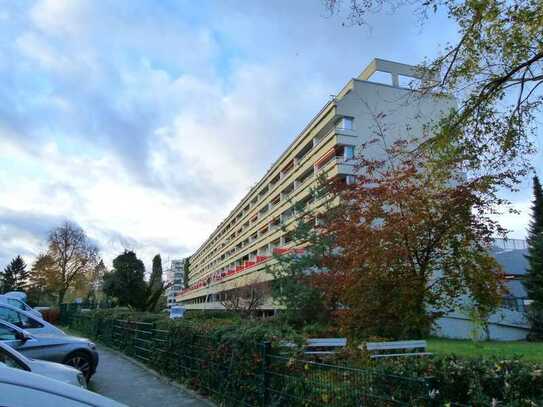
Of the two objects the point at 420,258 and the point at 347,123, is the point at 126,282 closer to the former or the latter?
the point at 347,123

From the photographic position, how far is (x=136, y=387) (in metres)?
9.47

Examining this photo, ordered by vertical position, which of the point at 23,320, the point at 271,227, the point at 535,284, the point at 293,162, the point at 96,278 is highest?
the point at 293,162

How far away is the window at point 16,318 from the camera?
11344mm

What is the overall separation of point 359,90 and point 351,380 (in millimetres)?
33878

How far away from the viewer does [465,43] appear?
8.33 meters

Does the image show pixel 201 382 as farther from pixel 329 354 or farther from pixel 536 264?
pixel 536 264

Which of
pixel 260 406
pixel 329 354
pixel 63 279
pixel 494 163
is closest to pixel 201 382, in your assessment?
pixel 260 406

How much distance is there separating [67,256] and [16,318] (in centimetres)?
3841

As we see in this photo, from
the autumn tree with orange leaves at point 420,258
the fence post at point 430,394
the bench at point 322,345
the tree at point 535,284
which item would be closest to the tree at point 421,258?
the autumn tree with orange leaves at point 420,258

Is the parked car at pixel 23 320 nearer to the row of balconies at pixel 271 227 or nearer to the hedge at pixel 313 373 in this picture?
the hedge at pixel 313 373

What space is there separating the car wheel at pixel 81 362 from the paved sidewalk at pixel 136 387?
0.29 metres

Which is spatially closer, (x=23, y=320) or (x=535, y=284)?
(x=23, y=320)

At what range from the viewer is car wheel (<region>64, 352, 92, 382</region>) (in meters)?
9.70

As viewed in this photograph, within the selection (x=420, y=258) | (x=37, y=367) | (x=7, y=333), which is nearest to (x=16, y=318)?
(x=7, y=333)
